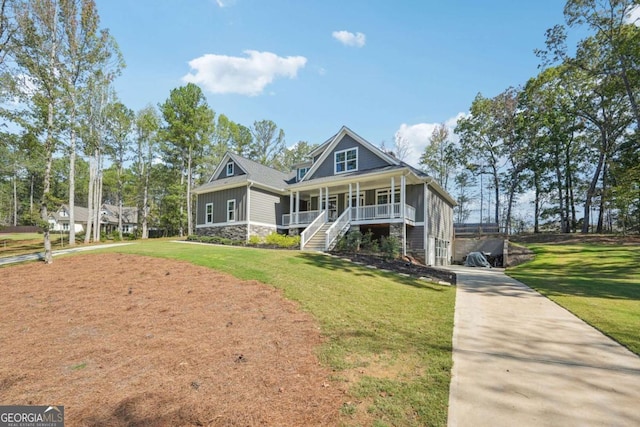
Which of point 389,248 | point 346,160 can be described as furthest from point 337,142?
point 389,248

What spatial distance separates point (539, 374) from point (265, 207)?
60.0 ft

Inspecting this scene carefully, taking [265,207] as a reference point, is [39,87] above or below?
above

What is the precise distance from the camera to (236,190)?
67.2ft

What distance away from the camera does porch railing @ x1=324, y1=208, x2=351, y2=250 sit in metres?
15.2

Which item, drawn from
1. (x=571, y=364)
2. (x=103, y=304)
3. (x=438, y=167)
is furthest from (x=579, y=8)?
(x=103, y=304)

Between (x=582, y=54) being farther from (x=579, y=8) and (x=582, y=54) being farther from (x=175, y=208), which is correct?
(x=175, y=208)

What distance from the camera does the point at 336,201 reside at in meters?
20.6

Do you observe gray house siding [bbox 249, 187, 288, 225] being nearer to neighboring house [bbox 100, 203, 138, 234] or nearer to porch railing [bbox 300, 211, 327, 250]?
porch railing [bbox 300, 211, 327, 250]

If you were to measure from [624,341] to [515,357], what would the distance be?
199cm

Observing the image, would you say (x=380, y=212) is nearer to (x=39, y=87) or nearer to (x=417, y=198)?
(x=417, y=198)

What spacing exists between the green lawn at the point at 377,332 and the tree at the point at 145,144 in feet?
81.6

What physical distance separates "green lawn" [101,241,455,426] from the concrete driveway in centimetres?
25

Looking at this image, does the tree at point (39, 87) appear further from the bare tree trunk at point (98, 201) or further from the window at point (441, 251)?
the window at point (441, 251)

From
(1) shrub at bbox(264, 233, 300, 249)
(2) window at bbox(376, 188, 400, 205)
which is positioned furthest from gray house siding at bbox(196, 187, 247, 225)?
(2) window at bbox(376, 188, 400, 205)
